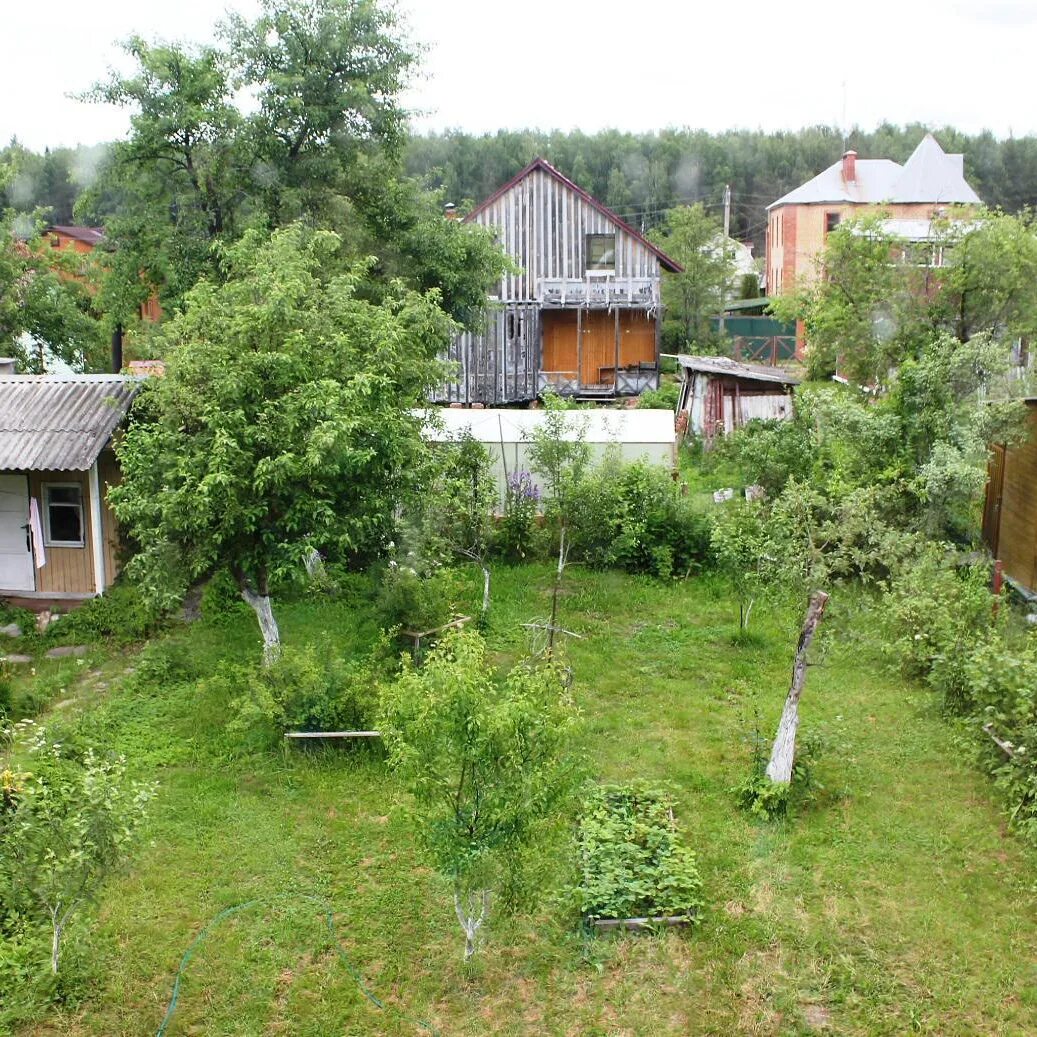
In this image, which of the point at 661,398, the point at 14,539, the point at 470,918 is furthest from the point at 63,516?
the point at 661,398

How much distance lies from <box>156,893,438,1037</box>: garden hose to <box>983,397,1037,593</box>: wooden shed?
10450mm

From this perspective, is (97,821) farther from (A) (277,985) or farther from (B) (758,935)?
(B) (758,935)

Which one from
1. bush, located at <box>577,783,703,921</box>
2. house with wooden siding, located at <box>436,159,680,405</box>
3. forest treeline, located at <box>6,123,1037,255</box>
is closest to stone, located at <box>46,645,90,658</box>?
bush, located at <box>577,783,703,921</box>

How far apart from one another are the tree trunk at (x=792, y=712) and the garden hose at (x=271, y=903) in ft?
13.7

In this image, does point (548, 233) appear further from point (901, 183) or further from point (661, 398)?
point (901, 183)

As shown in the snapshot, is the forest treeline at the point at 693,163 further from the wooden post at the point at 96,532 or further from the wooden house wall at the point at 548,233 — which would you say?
the wooden post at the point at 96,532

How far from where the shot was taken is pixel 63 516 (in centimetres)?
1519

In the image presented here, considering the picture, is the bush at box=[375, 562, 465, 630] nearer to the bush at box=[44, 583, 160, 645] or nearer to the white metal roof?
the bush at box=[44, 583, 160, 645]

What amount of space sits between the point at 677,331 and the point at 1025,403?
2728cm

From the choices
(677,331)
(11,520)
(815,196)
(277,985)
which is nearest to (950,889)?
(277,985)

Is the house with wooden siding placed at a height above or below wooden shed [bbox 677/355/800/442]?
above

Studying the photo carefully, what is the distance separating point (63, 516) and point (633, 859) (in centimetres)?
1046

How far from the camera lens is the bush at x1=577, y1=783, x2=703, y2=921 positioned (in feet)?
26.5

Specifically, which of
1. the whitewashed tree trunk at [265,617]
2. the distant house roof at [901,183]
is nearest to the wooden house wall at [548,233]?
the whitewashed tree trunk at [265,617]
